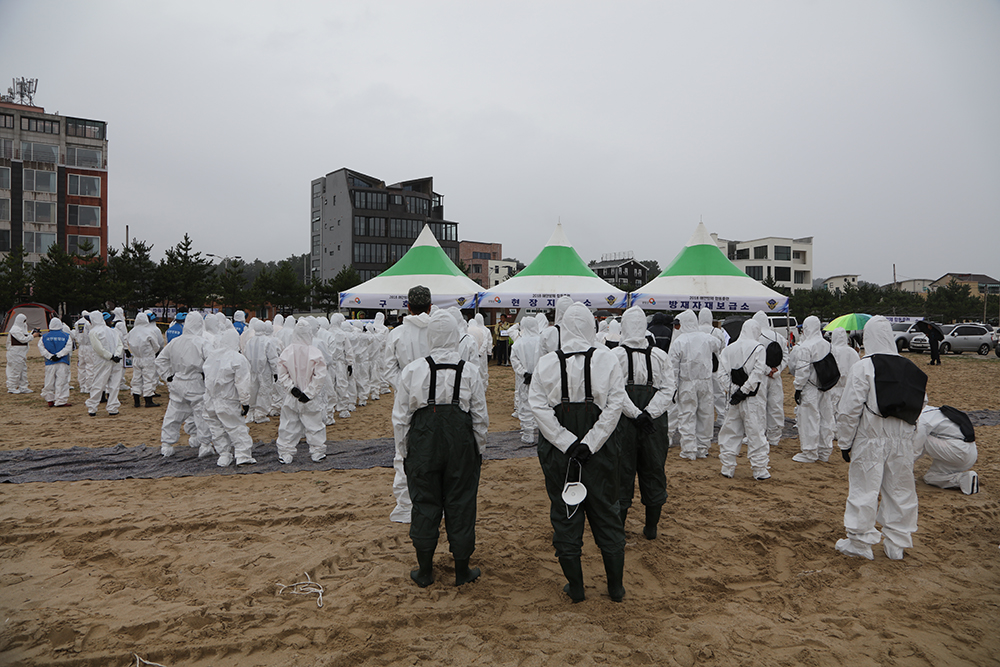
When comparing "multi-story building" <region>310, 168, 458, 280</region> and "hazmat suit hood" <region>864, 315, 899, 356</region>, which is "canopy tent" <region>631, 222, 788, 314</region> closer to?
"hazmat suit hood" <region>864, 315, 899, 356</region>

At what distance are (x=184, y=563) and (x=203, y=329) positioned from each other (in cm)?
442

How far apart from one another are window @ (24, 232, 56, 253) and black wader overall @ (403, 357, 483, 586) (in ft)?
159

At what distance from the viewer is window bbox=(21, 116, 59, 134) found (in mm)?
38562

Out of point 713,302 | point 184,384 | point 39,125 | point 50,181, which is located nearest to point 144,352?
point 184,384

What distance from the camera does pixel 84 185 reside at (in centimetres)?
3981

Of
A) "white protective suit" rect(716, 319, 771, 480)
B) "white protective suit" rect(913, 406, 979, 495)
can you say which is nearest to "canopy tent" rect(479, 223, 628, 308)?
"white protective suit" rect(716, 319, 771, 480)

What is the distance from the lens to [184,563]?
4.17 meters

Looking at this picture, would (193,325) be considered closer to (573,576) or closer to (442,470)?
(442,470)

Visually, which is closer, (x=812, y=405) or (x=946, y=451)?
(x=946, y=451)

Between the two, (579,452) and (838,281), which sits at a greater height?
(838,281)

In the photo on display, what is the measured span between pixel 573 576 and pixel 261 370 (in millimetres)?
7293

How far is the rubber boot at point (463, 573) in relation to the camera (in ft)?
12.3

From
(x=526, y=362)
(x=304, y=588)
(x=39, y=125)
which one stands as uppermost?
(x=39, y=125)

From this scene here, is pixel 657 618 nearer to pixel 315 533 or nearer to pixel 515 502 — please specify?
pixel 515 502
